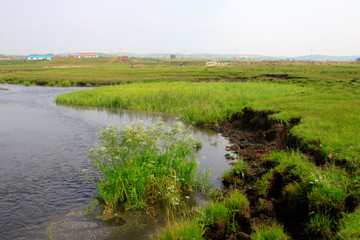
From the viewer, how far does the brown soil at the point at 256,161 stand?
259 inches

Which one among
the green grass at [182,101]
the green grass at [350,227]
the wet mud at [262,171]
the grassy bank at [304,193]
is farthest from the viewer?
the green grass at [182,101]

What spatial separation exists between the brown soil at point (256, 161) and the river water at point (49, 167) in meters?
0.88

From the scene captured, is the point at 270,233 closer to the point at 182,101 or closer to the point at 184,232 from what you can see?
the point at 184,232

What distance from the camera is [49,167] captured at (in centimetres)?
1148

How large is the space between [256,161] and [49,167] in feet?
26.6

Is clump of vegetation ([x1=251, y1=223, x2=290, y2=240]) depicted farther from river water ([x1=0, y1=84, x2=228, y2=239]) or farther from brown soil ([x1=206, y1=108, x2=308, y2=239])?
river water ([x1=0, y1=84, x2=228, y2=239])

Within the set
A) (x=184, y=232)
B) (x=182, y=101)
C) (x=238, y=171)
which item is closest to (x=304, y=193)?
(x=184, y=232)

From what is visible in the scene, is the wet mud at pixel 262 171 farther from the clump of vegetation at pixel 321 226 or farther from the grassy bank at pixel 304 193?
the clump of vegetation at pixel 321 226

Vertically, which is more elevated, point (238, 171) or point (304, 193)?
point (304, 193)

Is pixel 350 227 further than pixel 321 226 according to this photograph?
No

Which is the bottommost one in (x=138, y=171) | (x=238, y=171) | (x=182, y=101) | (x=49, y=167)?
(x=49, y=167)

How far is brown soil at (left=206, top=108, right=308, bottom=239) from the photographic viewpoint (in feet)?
21.6

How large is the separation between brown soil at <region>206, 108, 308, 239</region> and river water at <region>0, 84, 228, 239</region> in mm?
876

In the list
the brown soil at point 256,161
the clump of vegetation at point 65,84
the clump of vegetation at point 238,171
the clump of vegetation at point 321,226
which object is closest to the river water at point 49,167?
the clump of vegetation at point 238,171
